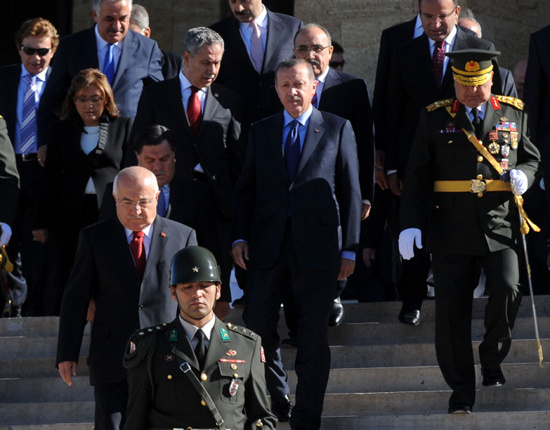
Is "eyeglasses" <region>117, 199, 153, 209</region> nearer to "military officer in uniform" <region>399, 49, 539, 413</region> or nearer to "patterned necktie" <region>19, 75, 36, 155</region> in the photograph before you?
"military officer in uniform" <region>399, 49, 539, 413</region>

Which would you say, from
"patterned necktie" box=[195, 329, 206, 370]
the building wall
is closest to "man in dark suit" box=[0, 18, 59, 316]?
the building wall

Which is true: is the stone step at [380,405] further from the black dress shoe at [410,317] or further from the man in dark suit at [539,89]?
the man in dark suit at [539,89]

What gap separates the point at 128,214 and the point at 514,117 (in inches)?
91.3

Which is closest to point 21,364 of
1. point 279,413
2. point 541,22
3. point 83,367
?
point 83,367

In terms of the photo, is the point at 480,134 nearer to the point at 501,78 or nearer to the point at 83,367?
the point at 501,78

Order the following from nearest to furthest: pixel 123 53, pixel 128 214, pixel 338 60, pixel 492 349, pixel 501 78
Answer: pixel 128 214 < pixel 492 349 < pixel 501 78 < pixel 123 53 < pixel 338 60

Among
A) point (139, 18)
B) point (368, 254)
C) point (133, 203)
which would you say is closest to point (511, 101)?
point (368, 254)

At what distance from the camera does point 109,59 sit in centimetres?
1024

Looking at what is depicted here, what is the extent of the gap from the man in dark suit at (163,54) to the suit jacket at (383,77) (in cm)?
153

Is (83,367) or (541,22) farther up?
(541,22)

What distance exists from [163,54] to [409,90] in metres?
2.13

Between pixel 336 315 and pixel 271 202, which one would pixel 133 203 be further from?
pixel 336 315

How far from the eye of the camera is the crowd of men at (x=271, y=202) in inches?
273

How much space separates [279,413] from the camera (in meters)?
8.38
